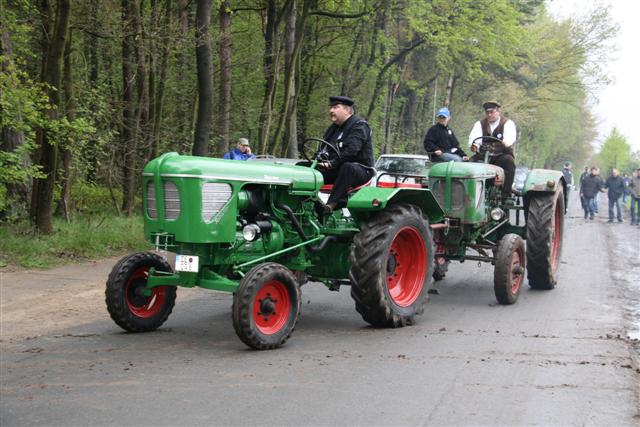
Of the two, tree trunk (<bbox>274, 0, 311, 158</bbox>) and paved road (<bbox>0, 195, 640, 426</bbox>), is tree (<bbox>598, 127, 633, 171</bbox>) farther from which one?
paved road (<bbox>0, 195, 640, 426</bbox>)

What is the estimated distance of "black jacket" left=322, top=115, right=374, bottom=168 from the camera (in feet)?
26.6

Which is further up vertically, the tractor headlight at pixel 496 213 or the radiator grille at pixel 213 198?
the radiator grille at pixel 213 198

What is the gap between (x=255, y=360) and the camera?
6.27 metres

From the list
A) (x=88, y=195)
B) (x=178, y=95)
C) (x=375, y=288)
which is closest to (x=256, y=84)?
(x=178, y=95)

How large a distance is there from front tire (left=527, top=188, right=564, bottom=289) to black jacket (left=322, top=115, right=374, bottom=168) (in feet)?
10.3

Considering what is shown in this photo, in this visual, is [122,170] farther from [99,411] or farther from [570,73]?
[570,73]

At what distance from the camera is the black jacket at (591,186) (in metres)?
28.0

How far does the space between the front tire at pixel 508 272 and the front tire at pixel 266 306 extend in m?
3.23

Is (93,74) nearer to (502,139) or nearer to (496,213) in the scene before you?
(502,139)

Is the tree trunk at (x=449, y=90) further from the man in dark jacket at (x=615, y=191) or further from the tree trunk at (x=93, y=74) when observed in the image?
the tree trunk at (x=93, y=74)

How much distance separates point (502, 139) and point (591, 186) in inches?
752

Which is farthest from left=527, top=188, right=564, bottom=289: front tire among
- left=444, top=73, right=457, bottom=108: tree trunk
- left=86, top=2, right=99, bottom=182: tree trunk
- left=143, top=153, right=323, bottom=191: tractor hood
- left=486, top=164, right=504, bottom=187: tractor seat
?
left=444, top=73, right=457, bottom=108: tree trunk

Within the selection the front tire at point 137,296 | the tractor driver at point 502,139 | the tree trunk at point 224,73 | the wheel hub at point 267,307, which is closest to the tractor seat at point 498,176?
the tractor driver at point 502,139

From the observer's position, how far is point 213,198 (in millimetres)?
6586
